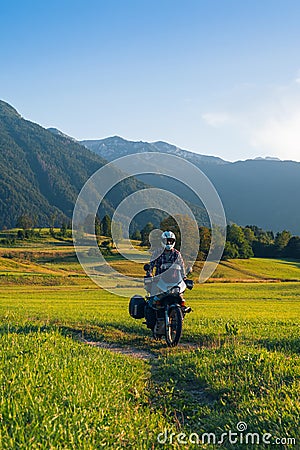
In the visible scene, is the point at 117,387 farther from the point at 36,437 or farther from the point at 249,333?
the point at 249,333

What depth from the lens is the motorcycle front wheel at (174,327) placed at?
13320 millimetres

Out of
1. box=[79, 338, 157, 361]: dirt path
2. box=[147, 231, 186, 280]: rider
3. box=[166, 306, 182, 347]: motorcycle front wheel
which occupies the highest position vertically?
box=[147, 231, 186, 280]: rider

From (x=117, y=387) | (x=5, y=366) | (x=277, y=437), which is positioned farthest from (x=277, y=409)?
(x=5, y=366)

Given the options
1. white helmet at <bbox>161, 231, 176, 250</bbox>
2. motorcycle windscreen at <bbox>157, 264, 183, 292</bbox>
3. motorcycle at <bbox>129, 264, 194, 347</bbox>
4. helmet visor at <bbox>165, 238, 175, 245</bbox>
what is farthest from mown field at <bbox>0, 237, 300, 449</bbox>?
helmet visor at <bbox>165, 238, 175, 245</bbox>

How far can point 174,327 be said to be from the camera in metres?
13.6

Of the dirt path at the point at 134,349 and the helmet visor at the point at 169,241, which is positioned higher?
the helmet visor at the point at 169,241

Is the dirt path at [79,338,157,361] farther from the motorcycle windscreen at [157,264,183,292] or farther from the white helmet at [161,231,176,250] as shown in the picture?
the white helmet at [161,231,176,250]

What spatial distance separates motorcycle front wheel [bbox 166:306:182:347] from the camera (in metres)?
13.3

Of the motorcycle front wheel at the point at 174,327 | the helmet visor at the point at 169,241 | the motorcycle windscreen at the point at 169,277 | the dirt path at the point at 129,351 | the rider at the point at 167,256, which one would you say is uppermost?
the helmet visor at the point at 169,241

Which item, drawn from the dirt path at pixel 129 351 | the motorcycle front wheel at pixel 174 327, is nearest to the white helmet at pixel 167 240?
the motorcycle front wheel at pixel 174 327

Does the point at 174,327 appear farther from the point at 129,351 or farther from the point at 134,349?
Result: the point at 129,351

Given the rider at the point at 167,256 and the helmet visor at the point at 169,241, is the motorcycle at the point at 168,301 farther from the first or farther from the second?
the helmet visor at the point at 169,241

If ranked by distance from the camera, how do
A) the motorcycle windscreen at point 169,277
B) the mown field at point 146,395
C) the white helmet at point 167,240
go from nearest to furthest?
1. the mown field at point 146,395
2. the motorcycle windscreen at point 169,277
3. the white helmet at point 167,240

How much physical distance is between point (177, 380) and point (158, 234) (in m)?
6.20
